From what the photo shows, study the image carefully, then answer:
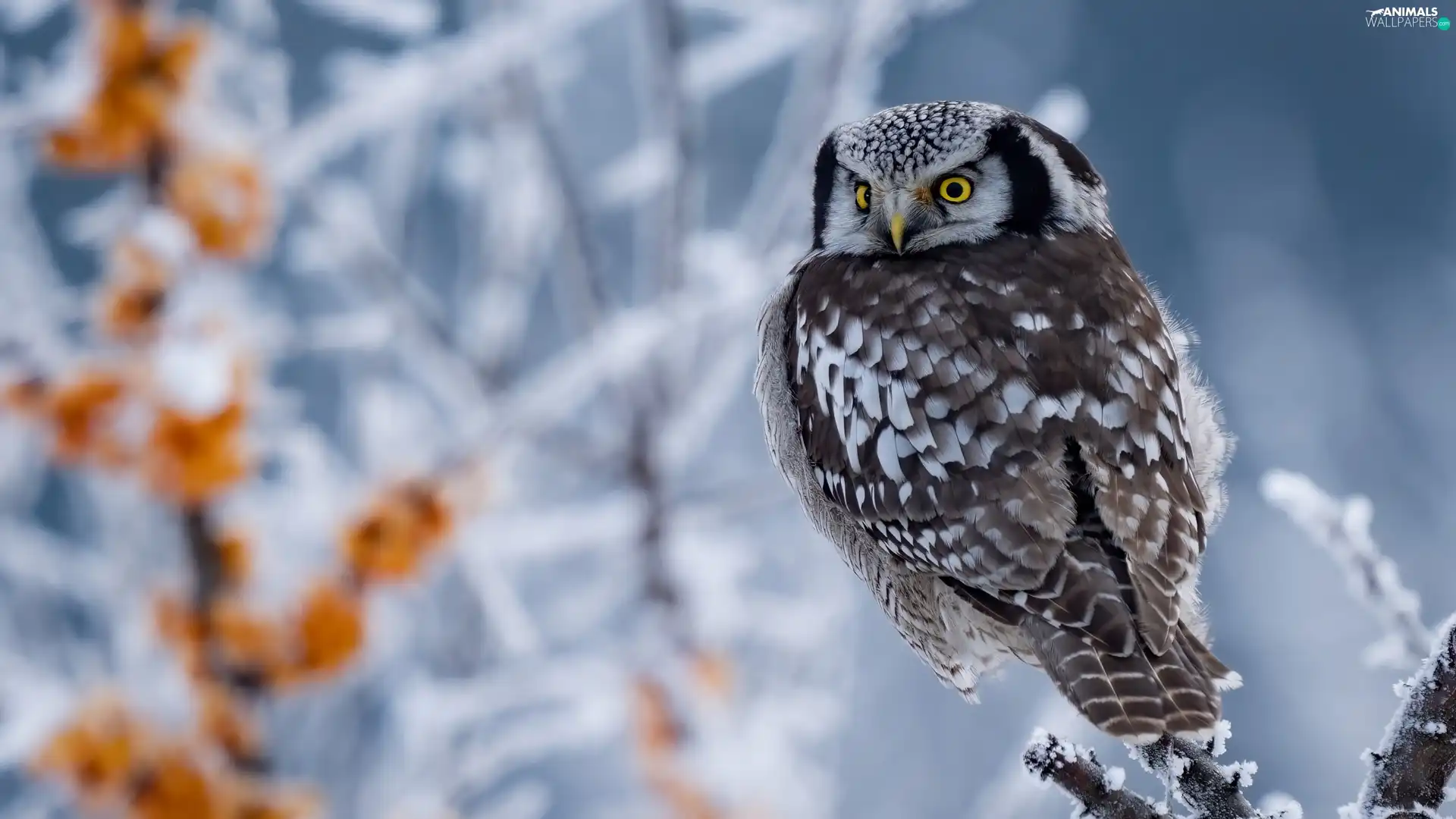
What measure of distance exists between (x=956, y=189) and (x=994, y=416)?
432 millimetres

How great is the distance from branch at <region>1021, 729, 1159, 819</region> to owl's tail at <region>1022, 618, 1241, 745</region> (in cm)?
8

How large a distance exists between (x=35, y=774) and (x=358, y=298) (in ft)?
9.09

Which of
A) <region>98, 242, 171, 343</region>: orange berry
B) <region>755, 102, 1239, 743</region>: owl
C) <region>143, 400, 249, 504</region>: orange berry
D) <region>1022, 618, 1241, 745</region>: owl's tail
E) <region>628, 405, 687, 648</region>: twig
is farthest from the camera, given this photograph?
<region>628, 405, 687, 648</region>: twig

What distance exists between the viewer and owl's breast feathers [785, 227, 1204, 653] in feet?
5.99

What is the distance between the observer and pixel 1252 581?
17.6 m

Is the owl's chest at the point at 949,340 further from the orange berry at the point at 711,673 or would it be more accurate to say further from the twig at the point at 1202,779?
the orange berry at the point at 711,673

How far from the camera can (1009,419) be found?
188cm

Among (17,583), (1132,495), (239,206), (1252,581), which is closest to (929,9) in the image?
(239,206)

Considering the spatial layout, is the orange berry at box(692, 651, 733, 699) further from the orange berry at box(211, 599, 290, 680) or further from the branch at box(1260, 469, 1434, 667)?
the branch at box(1260, 469, 1434, 667)

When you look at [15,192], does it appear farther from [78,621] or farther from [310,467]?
[78,621]

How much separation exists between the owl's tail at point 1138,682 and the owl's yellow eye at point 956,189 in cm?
71

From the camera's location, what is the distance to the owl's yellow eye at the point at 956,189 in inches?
82.7

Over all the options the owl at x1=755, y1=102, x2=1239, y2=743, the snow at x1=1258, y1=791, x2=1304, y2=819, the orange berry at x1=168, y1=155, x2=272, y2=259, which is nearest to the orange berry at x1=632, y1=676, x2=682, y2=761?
the orange berry at x1=168, y1=155, x2=272, y2=259

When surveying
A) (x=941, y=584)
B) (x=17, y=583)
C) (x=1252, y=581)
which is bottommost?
(x=941, y=584)
